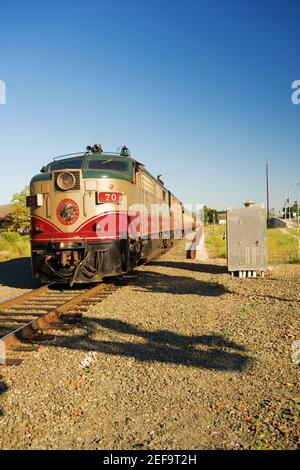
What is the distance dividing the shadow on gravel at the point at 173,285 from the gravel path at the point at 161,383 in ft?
5.50

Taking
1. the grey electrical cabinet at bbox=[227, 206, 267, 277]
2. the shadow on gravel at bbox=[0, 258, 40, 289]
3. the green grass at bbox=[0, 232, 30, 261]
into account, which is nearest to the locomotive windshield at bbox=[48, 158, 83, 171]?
the shadow on gravel at bbox=[0, 258, 40, 289]

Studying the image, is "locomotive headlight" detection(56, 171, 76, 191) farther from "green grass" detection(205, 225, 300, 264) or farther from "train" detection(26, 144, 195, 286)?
"green grass" detection(205, 225, 300, 264)

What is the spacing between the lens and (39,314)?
695 cm

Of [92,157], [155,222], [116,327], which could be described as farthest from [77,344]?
[155,222]

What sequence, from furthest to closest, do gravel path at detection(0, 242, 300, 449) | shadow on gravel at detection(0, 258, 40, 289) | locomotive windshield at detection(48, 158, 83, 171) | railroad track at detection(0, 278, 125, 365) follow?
1. shadow on gravel at detection(0, 258, 40, 289)
2. locomotive windshield at detection(48, 158, 83, 171)
3. railroad track at detection(0, 278, 125, 365)
4. gravel path at detection(0, 242, 300, 449)

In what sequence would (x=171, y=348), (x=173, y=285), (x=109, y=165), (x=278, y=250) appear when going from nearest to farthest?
(x=171, y=348) → (x=173, y=285) → (x=109, y=165) → (x=278, y=250)

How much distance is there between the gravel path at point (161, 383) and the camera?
10.2 ft

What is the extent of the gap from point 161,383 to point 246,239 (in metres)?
7.56

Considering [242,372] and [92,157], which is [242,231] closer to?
[92,157]

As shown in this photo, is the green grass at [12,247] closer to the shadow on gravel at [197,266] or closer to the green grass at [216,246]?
the shadow on gravel at [197,266]

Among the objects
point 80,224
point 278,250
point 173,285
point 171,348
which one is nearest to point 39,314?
A: point 80,224

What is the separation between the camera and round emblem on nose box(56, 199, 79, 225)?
881cm

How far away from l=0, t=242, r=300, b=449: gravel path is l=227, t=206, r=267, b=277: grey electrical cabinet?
3633 millimetres

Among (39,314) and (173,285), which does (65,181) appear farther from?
(173,285)
